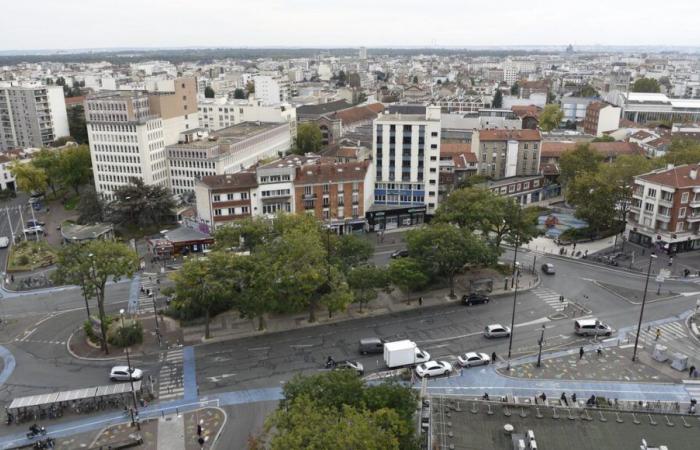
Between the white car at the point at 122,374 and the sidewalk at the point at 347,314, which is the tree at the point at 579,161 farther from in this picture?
the white car at the point at 122,374

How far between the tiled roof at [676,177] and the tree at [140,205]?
264ft

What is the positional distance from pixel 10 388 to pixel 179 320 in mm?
17507

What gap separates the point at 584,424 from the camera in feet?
112

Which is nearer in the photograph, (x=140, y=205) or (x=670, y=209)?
(x=670, y=209)

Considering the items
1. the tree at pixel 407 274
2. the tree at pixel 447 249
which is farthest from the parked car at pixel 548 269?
the tree at pixel 407 274

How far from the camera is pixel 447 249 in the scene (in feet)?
213

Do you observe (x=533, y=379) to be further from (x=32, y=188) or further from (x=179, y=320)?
(x=32, y=188)

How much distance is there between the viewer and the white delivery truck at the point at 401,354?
172ft

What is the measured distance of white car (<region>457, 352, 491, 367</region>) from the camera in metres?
53.2

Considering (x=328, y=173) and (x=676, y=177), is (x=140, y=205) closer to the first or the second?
(x=328, y=173)

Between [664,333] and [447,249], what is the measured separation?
964 inches

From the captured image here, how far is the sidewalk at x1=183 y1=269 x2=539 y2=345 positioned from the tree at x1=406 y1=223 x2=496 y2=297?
3.39 m

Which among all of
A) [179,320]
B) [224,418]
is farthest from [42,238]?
[224,418]

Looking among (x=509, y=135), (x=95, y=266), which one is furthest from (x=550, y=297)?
(x=509, y=135)
